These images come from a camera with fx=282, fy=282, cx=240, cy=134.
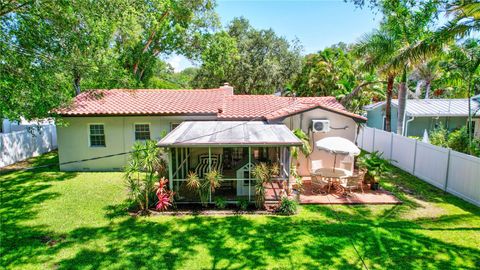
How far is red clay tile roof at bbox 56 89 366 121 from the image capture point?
15.2 metres

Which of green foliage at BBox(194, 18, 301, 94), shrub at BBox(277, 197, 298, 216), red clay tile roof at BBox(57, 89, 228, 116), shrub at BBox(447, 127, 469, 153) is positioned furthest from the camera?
green foliage at BBox(194, 18, 301, 94)

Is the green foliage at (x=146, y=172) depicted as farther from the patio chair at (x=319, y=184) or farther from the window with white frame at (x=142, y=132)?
the patio chair at (x=319, y=184)

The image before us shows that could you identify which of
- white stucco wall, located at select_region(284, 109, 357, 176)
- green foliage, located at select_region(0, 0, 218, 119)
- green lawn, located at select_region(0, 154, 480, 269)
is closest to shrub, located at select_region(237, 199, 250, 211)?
green lawn, located at select_region(0, 154, 480, 269)

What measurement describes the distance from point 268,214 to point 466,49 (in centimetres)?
1328

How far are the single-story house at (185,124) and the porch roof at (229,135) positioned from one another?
0.05 meters

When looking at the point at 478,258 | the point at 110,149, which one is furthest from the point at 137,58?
the point at 478,258

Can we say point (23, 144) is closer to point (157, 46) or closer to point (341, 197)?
point (157, 46)

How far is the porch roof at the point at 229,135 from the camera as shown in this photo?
10.1m

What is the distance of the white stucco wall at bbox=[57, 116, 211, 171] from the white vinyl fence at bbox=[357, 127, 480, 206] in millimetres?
11217

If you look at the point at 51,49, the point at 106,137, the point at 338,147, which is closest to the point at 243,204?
the point at 338,147

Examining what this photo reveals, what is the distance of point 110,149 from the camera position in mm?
16000

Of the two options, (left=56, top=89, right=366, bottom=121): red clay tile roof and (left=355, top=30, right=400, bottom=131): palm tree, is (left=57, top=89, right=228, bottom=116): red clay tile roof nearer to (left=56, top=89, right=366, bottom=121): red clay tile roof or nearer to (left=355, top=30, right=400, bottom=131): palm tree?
(left=56, top=89, right=366, bottom=121): red clay tile roof

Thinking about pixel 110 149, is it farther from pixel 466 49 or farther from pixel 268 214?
pixel 466 49

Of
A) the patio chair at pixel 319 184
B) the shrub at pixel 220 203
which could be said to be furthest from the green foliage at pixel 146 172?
the patio chair at pixel 319 184
